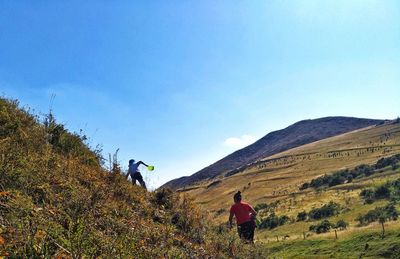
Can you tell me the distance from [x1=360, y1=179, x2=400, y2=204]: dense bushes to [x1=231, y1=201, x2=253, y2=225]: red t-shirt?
28498 millimetres

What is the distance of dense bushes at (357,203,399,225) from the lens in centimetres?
2847

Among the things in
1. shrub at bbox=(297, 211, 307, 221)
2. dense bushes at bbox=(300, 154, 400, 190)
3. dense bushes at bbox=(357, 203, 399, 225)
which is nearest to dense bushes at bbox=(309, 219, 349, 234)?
dense bushes at bbox=(357, 203, 399, 225)

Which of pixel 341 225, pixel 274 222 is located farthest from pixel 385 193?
pixel 274 222

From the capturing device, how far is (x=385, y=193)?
128ft

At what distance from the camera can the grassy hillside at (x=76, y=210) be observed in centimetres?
466

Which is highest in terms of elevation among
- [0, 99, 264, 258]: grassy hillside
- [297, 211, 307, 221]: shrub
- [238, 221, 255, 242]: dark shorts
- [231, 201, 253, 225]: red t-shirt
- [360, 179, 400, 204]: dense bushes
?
[0, 99, 264, 258]: grassy hillside

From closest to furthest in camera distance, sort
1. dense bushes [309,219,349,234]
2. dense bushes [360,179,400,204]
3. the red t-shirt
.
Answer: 1. the red t-shirt
2. dense bushes [309,219,349,234]
3. dense bushes [360,179,400,204]

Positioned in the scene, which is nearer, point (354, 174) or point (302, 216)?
point (302, 216)

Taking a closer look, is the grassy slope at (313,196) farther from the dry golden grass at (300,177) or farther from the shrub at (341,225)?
the shrub at (341,225)

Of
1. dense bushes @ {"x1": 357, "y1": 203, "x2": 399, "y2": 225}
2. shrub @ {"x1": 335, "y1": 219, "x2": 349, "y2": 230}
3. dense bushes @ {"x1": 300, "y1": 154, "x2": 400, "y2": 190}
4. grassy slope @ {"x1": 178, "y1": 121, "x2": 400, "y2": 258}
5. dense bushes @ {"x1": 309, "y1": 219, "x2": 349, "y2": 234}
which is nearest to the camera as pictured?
grassy slope @ {"x1": 178, "y1": 121, "x2": 400, "y2": 258}

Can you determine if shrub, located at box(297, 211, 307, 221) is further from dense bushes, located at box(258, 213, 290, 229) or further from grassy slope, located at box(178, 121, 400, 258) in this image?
grassy slope, located at box(178, 121, 400, 258)

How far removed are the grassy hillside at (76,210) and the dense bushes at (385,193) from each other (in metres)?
31.4

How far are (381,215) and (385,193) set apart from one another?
10339 mm

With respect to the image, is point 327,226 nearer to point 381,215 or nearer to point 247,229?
point 381,215
